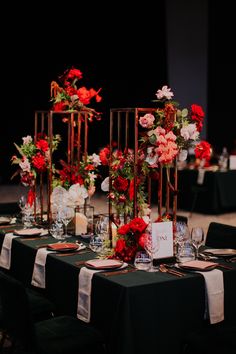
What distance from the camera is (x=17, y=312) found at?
288 cm

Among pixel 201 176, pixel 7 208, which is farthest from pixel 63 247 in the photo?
pixel 201 176

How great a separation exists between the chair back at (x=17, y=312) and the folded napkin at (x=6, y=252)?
1.12 metres

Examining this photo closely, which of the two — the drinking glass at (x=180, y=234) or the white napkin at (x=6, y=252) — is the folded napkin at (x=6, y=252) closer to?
the white napkin at (x=6, y=252)

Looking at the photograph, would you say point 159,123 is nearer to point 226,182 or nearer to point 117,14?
point 226,182

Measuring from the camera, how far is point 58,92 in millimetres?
4516

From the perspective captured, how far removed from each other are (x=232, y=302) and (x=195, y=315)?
0.26 meters

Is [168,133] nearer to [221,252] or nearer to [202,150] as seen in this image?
Answer: [202,150]

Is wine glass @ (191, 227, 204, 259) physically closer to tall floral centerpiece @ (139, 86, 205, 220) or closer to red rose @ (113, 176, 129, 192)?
tall floral centerpiece @ (139, 86, 205, 220)

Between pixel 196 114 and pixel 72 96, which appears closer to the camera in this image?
pixel 196 114

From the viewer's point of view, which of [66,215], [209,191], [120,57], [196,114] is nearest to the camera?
[196,114]

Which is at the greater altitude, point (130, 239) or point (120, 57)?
point (120, 57)

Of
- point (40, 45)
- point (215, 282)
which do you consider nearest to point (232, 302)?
point (215, 282)

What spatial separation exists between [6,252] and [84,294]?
1.09m

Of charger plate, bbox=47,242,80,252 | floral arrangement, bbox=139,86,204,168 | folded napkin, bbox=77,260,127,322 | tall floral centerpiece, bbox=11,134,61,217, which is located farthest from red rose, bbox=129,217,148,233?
tall floral centerpiece, bbox=11,134,61,217
